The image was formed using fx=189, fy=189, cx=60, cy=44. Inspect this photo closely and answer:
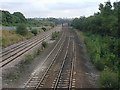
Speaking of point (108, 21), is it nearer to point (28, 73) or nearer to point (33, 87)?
point (28, 73)

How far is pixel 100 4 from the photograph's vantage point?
160 feet

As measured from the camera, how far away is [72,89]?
11164 millimetres

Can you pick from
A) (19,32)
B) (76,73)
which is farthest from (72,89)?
(19,32)

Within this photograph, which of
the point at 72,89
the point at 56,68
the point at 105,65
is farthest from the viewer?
the point at 105,65

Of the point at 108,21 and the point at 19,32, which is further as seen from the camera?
the point at 19,32

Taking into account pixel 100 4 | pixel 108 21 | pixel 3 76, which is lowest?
pixel 3 76

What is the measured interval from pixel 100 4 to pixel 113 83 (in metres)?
40.3

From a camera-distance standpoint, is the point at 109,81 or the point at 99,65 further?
the point at 99,65

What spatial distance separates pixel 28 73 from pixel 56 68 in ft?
7.98

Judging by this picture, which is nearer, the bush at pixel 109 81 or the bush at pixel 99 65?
the bush at pixel 109 81

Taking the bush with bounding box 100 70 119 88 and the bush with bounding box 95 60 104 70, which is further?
the bush with bounding box 95 60 104 70

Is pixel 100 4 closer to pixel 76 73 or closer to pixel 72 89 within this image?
pixel 76 73

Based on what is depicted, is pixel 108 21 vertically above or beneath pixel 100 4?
beneath

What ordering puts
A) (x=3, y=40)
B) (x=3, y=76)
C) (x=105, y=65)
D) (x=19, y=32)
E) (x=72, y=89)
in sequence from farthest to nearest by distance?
(x=19, y=32), (x=3, y=40), (x=105, y=65), (x=3, y=76), (x=72, y=89)
